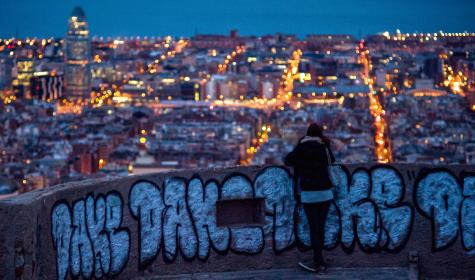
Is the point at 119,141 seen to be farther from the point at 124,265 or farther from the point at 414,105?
the point at 124,265

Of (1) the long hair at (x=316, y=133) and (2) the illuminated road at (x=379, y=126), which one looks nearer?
(1) the long hair at (x=316, y=133)

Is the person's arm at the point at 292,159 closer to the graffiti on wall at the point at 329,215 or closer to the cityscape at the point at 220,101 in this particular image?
the graffiti on wall at the point at 329,215

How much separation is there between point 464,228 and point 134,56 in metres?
127

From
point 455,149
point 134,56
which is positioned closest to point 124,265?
point 455,149

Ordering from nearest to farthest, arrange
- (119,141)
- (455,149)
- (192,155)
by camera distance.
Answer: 1. (455,149)
2. (192,155)
3. (119,141)

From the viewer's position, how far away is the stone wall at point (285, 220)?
16.3 feet

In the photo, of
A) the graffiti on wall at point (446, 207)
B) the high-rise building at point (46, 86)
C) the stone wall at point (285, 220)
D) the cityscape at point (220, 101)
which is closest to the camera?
the stone wall at point (285, 220)

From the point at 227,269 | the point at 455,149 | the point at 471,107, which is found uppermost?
the point at 471,107

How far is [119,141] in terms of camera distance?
203 feet

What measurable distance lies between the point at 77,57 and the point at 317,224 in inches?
4598

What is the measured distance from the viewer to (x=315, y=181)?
16.4 ft

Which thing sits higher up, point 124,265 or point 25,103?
point 25,103

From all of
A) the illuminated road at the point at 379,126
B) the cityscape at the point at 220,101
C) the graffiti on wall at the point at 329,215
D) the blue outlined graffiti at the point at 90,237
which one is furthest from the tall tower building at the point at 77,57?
the blue outlined graffiti at the point at 90,237

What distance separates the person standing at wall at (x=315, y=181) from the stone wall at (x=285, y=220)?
0.36 ft
